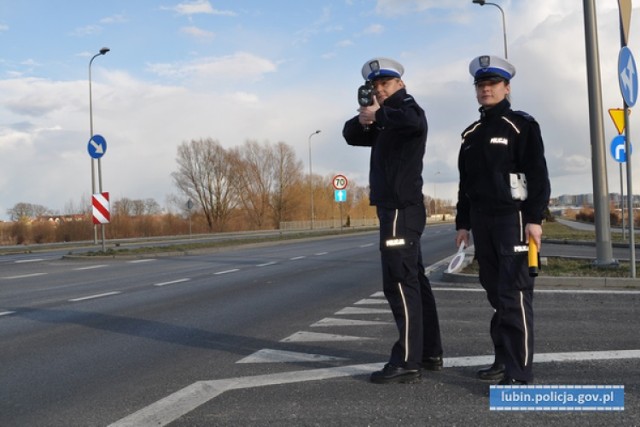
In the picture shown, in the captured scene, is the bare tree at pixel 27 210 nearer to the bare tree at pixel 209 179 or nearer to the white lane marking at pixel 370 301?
the bare tree at pixel 209 179

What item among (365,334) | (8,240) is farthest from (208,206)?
(365,334)

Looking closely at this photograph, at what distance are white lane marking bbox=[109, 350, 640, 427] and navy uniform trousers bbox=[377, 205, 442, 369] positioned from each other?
437 mm

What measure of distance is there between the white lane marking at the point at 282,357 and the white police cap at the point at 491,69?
2371 millimetres

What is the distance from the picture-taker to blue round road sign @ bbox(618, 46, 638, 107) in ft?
29.3

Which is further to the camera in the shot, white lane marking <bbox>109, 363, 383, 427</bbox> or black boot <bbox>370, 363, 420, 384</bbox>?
black boot <bbox>370, 363, 420, 384</bbox>

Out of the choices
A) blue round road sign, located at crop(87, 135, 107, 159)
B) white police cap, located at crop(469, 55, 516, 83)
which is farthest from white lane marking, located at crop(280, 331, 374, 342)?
blue round road sign, located at crop(87, 135, 107, 159)

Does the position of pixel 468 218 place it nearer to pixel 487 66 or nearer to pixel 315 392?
pixel 487 66

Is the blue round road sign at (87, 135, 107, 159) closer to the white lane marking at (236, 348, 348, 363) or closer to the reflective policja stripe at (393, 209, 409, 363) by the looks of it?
the white lane marking at (236, 348, 348, 363)

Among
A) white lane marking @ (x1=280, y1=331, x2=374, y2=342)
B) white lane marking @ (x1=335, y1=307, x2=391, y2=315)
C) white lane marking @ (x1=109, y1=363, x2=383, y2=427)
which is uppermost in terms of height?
white lane marking @ (x1=109, y1=363, x2=383, y2=427)

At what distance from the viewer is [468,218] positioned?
4.32 metres

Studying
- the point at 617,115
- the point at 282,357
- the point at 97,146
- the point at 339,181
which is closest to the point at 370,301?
the point at 282,357

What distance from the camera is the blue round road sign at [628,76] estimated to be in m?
8.92

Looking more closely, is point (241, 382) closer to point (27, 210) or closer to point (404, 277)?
point (404, 277)

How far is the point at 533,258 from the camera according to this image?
3770 mm
